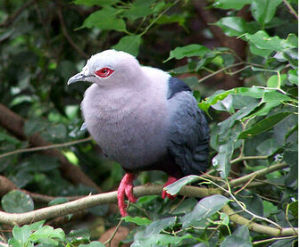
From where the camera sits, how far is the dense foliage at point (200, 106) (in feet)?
5.87

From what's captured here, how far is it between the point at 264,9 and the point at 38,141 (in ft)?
6.16

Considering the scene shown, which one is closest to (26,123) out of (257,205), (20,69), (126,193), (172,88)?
(20,69)

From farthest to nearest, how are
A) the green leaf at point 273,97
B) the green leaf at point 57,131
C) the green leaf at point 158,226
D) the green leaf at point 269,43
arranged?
the green leaf at point 57,131 < the green leaf at point 158,226 < the green leaf at point 269,43 < the green leaf at point 273,97

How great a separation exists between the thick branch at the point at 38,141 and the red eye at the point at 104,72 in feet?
4.35

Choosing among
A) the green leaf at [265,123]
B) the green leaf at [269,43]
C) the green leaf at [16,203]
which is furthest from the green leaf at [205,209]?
the green leaf at [16,203]

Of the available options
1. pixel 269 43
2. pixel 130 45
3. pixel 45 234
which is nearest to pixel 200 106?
pixel 269 43

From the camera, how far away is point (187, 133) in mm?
2426

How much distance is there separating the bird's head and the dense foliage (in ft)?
0.83

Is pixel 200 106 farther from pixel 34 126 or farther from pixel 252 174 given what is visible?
pixel 34 126

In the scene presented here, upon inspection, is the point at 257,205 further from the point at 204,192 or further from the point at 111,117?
the point at 111,117

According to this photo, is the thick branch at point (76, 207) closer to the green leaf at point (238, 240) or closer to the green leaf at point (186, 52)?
the green leaf at point (238, 240)

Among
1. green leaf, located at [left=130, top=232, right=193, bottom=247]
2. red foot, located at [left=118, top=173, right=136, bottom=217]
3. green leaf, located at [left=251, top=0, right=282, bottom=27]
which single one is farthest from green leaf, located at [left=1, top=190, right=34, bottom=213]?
green leaf, located at [left=251, top=0, right=282, bottom=27]

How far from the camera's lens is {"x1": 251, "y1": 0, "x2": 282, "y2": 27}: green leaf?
6.99ft

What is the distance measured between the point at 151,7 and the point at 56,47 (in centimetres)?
133
